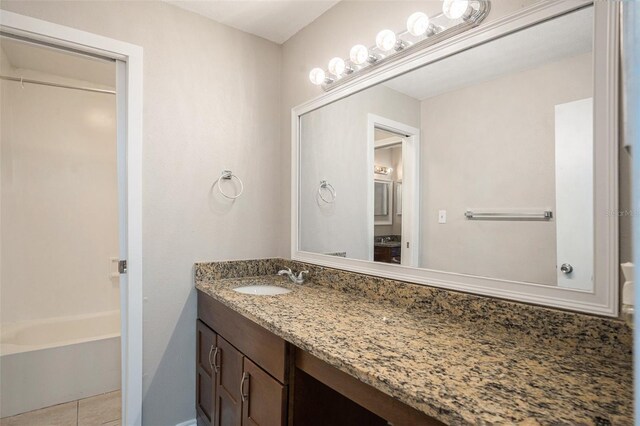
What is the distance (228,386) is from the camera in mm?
1499

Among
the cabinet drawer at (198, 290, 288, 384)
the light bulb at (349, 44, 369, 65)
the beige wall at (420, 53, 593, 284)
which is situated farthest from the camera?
the light bulb at (349, 44, 369, 65)

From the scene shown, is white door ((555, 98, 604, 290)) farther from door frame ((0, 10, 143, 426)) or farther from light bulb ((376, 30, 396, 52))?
door frame ((0, 10, 143, 426))

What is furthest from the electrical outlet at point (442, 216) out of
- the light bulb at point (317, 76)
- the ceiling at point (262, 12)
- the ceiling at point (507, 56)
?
the ceiling at point (262, 12)

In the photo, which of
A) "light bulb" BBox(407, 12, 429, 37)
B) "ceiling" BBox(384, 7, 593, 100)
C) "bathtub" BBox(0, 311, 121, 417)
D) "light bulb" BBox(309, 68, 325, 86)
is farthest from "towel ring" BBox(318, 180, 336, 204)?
"bathtub" BBox(0, 311, 121, 417)

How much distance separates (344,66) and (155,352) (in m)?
1.84

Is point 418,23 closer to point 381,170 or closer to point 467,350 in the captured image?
point 381,170

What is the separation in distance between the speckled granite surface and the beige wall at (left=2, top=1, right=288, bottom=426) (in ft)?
1.78

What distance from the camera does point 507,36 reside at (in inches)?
44.4

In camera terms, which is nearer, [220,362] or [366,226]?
[220,362]

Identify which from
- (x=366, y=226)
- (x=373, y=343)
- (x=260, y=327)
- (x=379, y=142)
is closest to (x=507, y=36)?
(x=379, y=142)

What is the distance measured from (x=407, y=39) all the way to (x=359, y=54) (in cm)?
25

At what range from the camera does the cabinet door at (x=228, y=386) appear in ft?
4.60

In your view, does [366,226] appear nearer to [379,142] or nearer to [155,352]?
[379,142]

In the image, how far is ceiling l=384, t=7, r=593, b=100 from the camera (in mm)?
980
